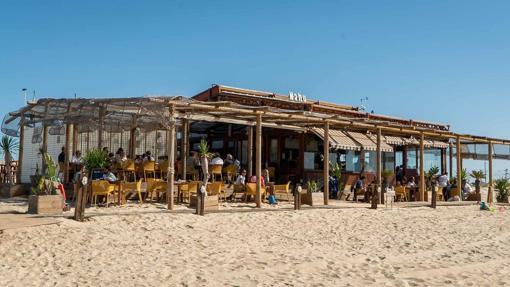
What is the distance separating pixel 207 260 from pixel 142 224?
224 centimetres

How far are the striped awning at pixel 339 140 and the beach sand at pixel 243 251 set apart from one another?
5990 millimetres

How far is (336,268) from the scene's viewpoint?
766 centimetres

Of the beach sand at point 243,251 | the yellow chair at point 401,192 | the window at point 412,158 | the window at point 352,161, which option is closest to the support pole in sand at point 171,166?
the beach sand at point 243,251

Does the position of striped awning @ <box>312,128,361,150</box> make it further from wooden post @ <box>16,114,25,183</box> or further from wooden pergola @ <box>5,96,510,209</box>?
wooden post @ <box>16,114,25,183</box>

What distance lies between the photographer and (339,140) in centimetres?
1844

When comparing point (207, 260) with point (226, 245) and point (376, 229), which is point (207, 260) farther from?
point (376, 229)

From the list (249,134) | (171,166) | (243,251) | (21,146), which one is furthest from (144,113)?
(243,251)

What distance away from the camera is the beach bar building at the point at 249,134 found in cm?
1322

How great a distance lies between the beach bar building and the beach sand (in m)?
1.87

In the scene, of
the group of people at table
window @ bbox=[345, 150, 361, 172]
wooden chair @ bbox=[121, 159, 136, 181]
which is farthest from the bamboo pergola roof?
window @ bbox=[345, 150, 361, 172]

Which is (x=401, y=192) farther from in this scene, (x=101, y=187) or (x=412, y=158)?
(x=101, y=187)

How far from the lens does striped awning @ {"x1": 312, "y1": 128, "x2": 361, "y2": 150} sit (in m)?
18.0

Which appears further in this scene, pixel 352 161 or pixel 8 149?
pixel 352 161

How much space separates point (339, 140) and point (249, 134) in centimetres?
366
